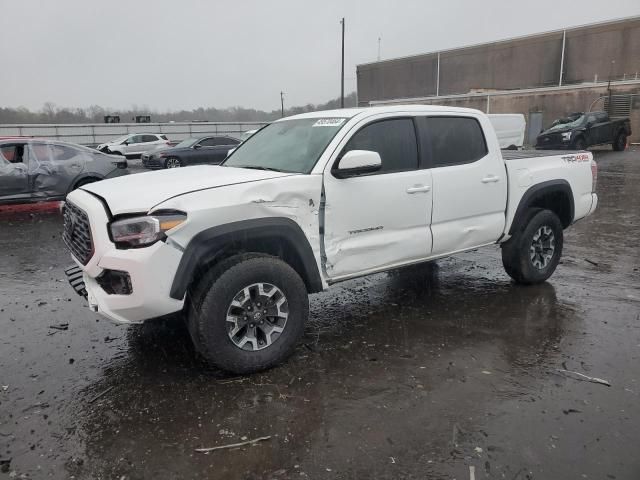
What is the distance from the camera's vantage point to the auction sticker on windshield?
163 inches

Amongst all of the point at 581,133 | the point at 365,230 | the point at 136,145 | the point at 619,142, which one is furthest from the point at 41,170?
the point at 619,142

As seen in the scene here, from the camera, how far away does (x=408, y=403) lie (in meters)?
3.12

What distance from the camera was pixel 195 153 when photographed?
18.7 m

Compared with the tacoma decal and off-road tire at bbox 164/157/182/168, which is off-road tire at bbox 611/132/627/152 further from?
the tacoma decal

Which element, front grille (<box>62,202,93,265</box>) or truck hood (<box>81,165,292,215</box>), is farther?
front grille (<box>62,202,93,265</box>)

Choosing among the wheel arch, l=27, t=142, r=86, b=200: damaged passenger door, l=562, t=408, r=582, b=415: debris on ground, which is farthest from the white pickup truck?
l=27, t=142, r=86, b=200: damaged passenger door

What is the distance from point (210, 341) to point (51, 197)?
26.5 ft

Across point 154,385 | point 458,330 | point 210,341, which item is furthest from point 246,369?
point 458,330

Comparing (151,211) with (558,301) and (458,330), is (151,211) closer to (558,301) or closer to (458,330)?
(458,330)

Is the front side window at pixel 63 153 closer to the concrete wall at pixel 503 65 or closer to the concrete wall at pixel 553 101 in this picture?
the concrete wall at pixel 553 101

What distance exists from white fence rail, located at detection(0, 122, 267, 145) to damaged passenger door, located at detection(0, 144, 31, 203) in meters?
24.5

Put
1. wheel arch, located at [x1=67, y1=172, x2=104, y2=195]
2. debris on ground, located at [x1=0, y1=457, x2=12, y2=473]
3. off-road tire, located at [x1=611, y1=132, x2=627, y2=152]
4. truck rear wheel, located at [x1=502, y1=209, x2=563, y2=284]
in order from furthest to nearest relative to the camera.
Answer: off-road tire, located at [x1=611, y1=132, x2=627, y2=152], wheel arch, located at [x1=67, y1=172, x2=104, y2=195], truck rear wheel, located at [x1=502, y1=209, x2=563, y2=284], debris on ground, located at [x1=0, y1=457, x2=12, y2=473]

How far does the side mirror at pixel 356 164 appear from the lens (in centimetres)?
366

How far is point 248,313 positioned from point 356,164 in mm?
1341
